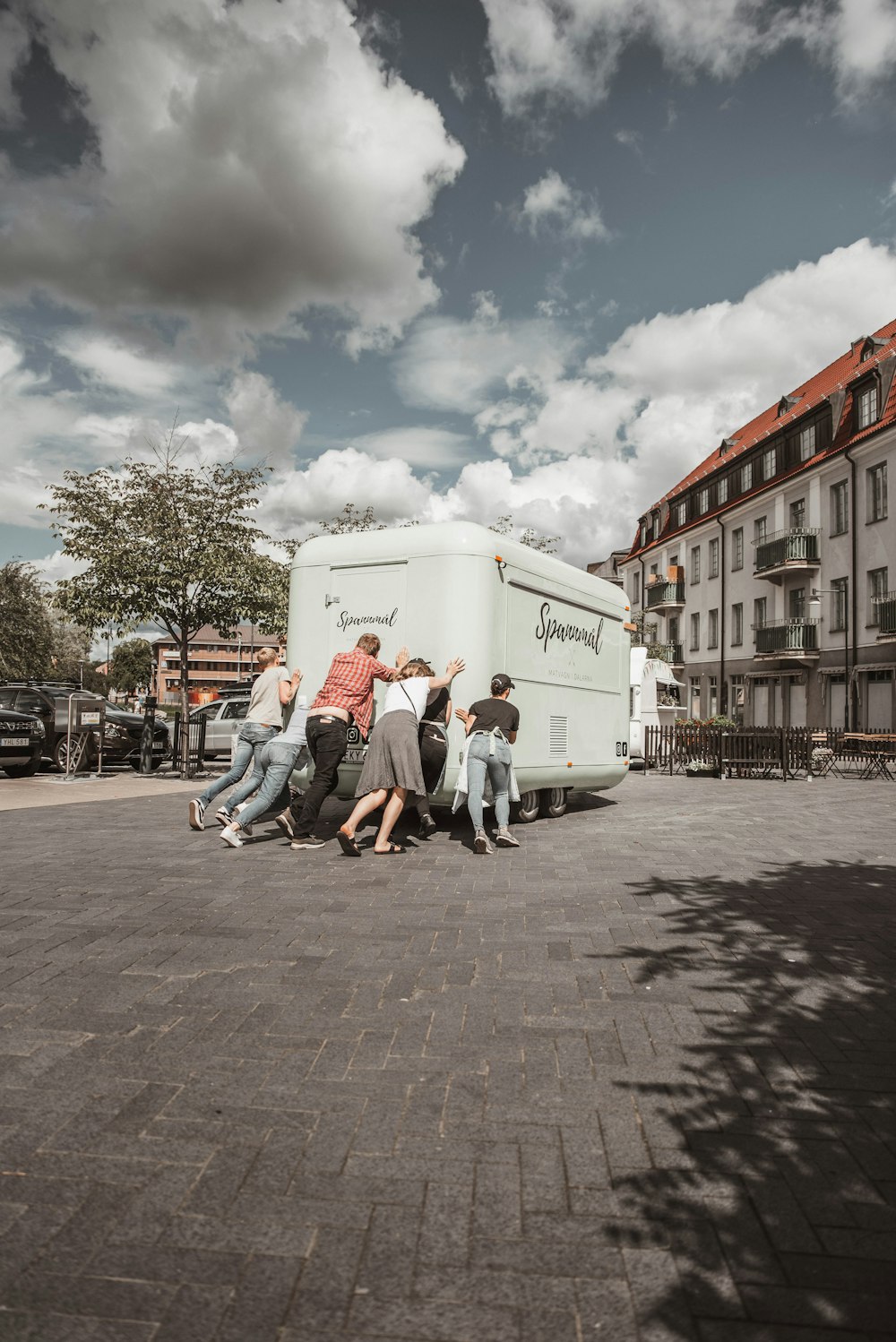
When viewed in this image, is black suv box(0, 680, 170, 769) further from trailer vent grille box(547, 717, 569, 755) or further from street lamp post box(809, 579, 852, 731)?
street lamp post box(809, 579, 852, 731)

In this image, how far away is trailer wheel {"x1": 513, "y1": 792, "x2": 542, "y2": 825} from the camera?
32.9 feet

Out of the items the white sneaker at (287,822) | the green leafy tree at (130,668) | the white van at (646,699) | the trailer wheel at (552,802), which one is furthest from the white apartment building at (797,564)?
the green leafy tree at (130,668)

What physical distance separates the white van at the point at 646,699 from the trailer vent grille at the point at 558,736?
32.4 ft

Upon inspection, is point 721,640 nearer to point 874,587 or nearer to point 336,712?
point 874,587

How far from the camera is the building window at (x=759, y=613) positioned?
38.1 metres

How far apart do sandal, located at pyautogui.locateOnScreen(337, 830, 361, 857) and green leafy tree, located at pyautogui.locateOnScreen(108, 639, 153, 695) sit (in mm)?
114251

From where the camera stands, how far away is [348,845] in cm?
745

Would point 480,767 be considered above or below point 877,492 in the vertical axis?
below

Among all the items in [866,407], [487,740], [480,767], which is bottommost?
[480,767]

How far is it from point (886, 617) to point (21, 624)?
35.2 metres

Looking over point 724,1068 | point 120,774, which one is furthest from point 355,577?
point 120,774

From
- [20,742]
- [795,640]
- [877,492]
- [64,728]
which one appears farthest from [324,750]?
[795,640]

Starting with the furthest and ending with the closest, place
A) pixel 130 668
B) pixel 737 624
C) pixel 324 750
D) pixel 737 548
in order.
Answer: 1. pixel 130 668
2. pixel 737 548
3. pixel 737 624
4. pixel 324 750

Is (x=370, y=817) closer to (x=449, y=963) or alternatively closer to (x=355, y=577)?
(x=355, y=577)
